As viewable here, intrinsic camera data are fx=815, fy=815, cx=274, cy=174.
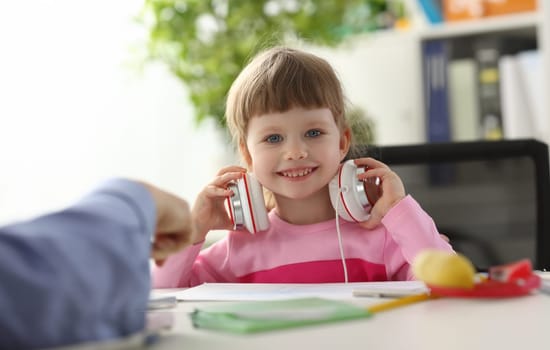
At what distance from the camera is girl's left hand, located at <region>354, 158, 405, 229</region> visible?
134 cm

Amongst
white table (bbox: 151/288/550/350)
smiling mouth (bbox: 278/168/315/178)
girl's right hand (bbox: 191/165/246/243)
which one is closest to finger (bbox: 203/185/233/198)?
girl's right hand (bbox: 191/165/246/243)

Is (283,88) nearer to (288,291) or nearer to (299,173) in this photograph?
(299,173)

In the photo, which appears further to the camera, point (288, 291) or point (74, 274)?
point (288, 291)

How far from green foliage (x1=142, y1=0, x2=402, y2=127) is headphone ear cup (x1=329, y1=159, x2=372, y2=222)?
1.42 meters

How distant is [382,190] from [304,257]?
18 centimetres

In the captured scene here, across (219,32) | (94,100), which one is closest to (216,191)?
(219,32)

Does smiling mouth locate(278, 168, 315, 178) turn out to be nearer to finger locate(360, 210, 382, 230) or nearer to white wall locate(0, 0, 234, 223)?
finger locate(360, 210, 382, 230)

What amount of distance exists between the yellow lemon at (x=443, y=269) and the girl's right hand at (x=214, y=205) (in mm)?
550

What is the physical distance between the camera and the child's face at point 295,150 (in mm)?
1329

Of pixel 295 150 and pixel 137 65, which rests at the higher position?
pixel 137 65

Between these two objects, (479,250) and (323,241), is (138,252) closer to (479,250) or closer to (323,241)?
(323,241)

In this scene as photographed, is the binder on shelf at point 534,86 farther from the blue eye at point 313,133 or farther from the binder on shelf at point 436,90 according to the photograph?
the blue eye at point 313,133

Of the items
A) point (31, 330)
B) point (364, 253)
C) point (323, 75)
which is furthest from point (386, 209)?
point (31, 330)

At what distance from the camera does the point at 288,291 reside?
1.09 m
